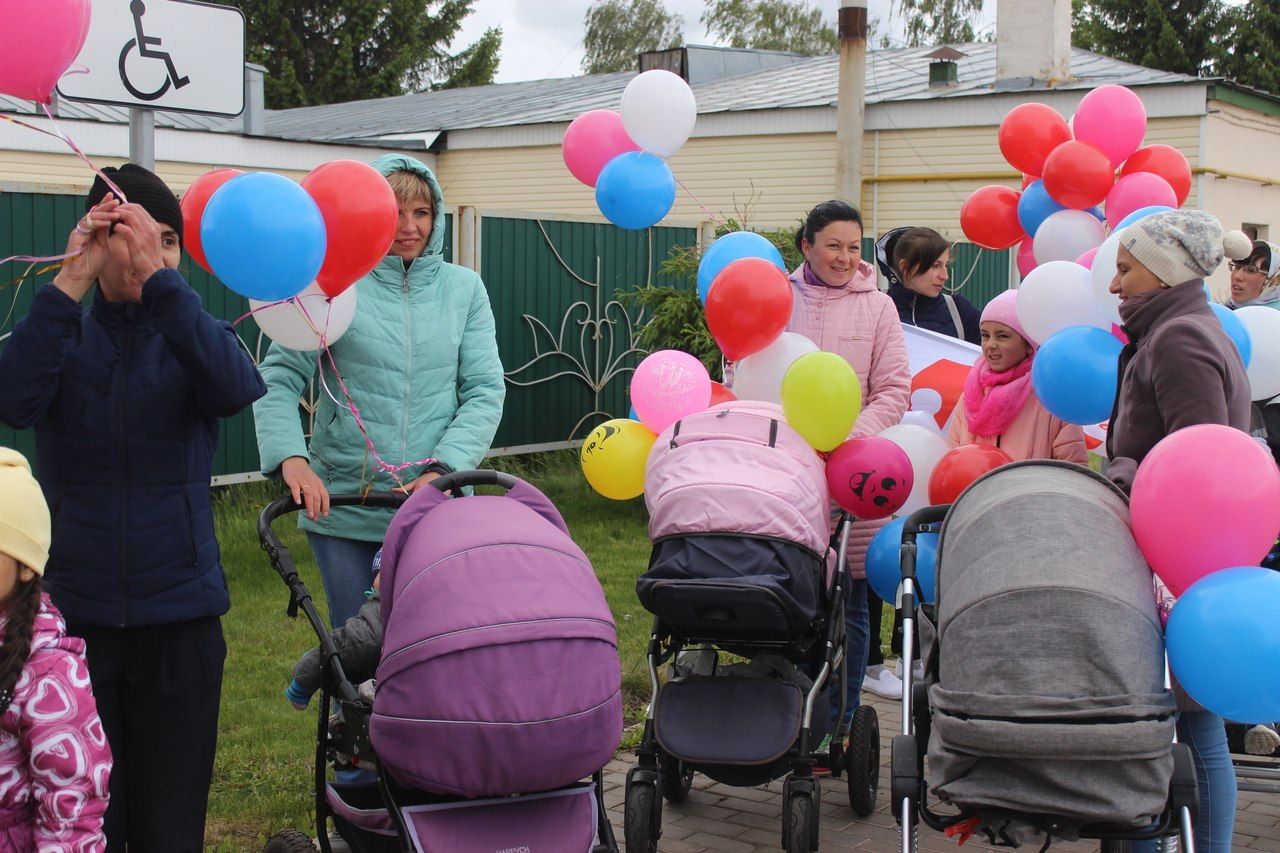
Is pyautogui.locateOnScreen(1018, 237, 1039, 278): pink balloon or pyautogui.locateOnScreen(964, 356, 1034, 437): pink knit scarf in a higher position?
pyautogui.locateOnScreen(1018, 237, 1039, 278): pink balloon

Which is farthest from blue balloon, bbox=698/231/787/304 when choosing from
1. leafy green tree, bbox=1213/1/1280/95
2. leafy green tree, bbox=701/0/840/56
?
leafy green tree, bbox=701/0/840/56

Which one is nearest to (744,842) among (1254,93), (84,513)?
(84,513)

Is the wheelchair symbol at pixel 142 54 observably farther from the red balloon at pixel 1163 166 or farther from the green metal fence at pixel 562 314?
the green metal fence at pixel 562 314

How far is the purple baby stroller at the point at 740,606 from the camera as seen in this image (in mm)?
4055

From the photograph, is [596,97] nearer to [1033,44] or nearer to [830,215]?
[1033,44]

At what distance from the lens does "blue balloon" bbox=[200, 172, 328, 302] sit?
358 centimetres

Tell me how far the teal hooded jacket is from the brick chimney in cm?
1490

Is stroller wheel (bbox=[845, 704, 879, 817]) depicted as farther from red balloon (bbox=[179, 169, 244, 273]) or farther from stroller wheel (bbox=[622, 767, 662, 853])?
red balloon (bbox=[179, 169, 244, 273])

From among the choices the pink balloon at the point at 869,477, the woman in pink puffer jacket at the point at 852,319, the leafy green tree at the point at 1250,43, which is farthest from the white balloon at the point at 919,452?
the leafy green tree at the point at 1250,43

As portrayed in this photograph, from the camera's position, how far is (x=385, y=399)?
4059 millimetres

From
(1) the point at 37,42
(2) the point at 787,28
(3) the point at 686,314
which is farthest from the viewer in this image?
(2) the point at 787,28

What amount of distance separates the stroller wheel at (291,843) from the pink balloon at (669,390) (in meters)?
1.92

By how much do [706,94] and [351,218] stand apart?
18.3 meters

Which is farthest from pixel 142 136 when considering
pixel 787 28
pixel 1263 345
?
pixel 787 28
